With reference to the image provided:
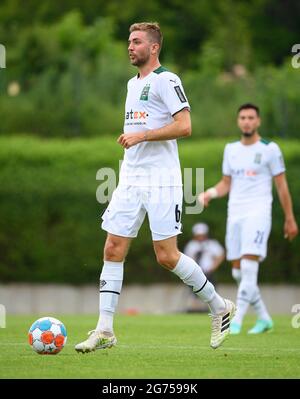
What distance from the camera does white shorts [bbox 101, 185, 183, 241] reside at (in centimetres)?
950

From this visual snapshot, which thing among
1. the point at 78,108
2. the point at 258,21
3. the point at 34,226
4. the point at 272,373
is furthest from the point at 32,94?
the point at 272,373

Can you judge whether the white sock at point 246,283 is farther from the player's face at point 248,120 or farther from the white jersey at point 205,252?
the white jersey at point 205,252

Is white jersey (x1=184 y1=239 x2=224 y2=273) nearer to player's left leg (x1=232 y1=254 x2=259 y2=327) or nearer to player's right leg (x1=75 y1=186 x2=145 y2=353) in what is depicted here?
player's left leg (x1=232 y1=254 x2=259 y2=327)

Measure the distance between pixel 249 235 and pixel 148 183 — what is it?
4029 millimetres

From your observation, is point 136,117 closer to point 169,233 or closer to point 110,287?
point 169,233

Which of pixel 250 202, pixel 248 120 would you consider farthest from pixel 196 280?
pixel 248 120

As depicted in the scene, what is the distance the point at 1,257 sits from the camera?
78.8 ft

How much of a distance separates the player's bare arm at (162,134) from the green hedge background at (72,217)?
14399 mm

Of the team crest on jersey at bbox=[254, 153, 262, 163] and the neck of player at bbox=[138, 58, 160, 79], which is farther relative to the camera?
the team crest on jersey at bbox=[254, 153, 262, 163]

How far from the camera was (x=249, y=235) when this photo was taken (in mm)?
13359

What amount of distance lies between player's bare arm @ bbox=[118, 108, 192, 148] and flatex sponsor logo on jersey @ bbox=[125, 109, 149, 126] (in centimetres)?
27

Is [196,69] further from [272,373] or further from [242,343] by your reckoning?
[272,373]

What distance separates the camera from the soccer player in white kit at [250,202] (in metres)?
13.4

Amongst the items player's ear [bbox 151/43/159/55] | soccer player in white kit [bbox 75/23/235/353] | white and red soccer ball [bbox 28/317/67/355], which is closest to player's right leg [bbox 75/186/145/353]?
soccer player in white kit [bbox 75/23/235/353]
